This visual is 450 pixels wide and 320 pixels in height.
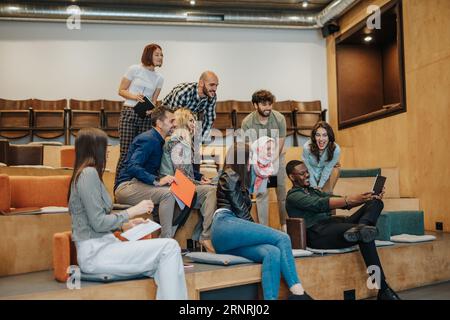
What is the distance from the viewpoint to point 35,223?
2805 mm

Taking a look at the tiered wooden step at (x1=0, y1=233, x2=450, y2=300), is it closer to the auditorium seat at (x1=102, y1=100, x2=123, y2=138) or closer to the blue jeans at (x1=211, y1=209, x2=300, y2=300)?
the blue jeans at (x1=211, y1=209, x2=300, y2=300)

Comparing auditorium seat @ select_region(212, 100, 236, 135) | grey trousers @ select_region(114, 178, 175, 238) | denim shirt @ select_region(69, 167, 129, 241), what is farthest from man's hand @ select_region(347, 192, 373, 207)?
auditorium seat @ select_region(212, 100, 236, 135)

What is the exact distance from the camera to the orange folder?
2.84 metres

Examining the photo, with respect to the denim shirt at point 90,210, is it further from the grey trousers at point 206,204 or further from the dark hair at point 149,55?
the dark hair at point 149,55

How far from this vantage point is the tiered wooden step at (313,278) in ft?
7.07

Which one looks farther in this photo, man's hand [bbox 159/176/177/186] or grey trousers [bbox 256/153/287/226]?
grey trousers [bbox 256/153/287/226]

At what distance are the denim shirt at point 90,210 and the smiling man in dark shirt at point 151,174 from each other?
752mm

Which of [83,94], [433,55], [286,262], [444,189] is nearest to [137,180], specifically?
[286,262]

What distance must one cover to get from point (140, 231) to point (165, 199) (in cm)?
72

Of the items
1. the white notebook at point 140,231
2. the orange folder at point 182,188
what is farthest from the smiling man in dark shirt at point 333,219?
the white notebook at point 140,231

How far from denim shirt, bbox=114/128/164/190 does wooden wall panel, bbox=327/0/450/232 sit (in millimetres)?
2837

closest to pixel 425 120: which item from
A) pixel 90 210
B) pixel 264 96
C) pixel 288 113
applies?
pixel 264 96

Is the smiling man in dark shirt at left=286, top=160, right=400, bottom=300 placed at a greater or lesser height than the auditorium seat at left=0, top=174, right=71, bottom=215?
lesser

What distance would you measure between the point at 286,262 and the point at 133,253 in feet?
2.74
